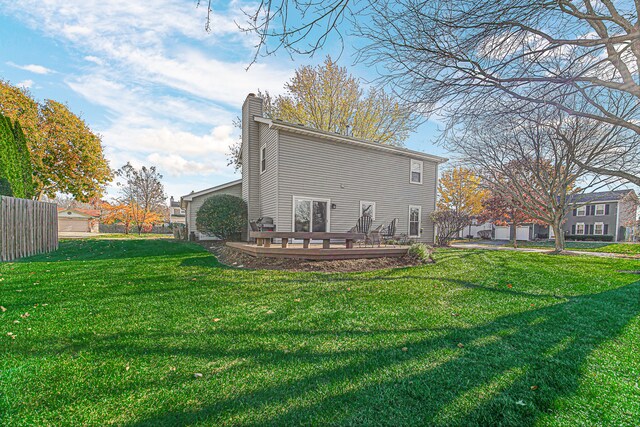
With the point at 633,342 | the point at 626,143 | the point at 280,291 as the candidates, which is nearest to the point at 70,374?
the point at 280,291

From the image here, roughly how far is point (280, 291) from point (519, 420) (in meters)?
3.35

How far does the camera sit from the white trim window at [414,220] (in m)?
13.4

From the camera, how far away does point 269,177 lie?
1095cm

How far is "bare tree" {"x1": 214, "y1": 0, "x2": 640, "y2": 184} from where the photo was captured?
2.66 m

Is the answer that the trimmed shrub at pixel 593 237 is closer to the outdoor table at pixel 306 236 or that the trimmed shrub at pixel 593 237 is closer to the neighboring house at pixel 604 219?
the neighboring house at pixel 604 219

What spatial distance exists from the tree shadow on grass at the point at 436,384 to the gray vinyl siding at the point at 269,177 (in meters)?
8.02

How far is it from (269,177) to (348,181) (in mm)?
3280

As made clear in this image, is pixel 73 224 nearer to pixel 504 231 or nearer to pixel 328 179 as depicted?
pixel 328 179

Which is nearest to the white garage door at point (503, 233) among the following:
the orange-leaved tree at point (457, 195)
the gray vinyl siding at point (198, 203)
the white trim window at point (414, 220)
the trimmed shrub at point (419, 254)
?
the orange-leaved tree at point (457, 195)

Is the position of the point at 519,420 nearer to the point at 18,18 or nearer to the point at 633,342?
the point at 633,342

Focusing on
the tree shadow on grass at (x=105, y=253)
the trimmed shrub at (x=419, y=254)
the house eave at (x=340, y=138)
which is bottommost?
the tree shadow on grass at (x=105, y=253)

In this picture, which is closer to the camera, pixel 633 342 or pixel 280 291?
pixel 633 342

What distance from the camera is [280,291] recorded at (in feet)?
14.5

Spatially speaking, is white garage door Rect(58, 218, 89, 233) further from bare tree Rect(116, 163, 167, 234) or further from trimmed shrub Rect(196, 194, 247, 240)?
trimmed shrub Rect(196, 194, 247, 240)
